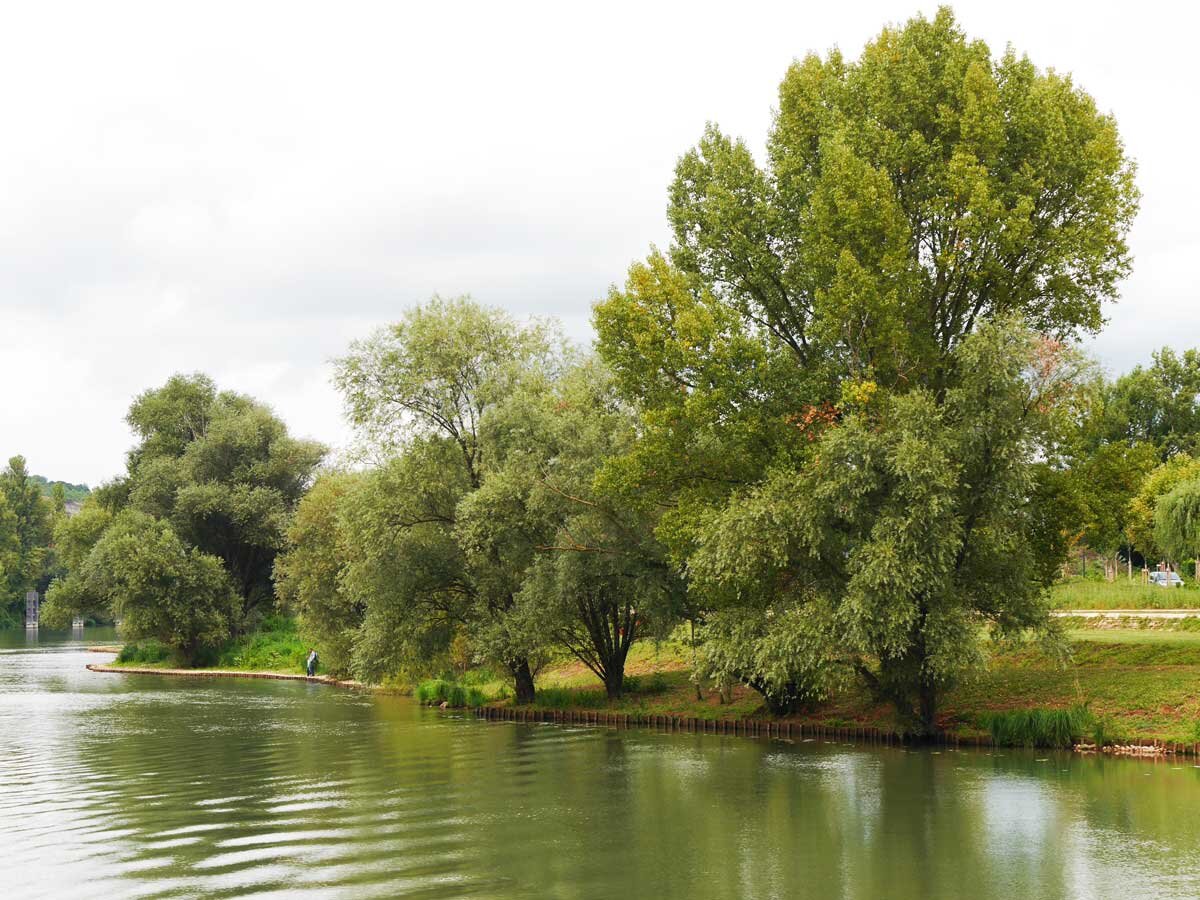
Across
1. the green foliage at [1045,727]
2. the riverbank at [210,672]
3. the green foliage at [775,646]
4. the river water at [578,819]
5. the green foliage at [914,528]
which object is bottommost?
the riverbank at [210,672]

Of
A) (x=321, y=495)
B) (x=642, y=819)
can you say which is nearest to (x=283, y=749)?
(x=642, y=819)

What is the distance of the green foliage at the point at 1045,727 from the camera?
2731cm

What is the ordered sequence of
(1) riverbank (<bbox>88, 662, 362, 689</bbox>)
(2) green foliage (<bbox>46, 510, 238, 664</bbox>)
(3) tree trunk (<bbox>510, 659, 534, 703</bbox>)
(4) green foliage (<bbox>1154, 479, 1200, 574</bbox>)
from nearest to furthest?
(3) tree trunk (<bbox>510, 659, 534, 703</bbox>) < (4) green foliage (<bbox>1154, 479, 1200, 574</bbox>) < (1) riverbank (<bbox>88, 662, 362, 689</bbox>) < (2) green foliage (<bbox>46, 510, 238, 664</bbox>)

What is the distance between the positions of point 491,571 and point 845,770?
54.2ft

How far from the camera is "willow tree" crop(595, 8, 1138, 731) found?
28719mm

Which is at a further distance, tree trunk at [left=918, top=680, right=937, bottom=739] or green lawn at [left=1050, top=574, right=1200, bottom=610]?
green lawn at [left=1050, top=574, right=1200, bottom=610]

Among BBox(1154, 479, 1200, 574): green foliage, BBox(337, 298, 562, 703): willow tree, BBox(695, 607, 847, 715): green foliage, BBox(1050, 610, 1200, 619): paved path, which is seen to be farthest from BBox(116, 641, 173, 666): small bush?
BBox(1154, 479, 1200, 574): green foliage

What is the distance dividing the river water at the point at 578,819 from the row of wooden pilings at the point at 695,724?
136 centimetres

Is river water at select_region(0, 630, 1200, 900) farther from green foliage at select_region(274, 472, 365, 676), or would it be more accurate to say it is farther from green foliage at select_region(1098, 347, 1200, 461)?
green foliage at select_region(1098, 347, 1200, 461)

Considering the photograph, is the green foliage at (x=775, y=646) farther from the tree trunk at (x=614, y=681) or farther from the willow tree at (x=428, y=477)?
the willow tree at (x=428, y=477)

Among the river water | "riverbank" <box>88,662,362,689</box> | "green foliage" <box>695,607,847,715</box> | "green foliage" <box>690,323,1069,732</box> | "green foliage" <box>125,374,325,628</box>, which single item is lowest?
"riverbank" <box>88,662,362,689</box>

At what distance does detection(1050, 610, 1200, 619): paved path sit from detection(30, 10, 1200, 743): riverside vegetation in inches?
60.6

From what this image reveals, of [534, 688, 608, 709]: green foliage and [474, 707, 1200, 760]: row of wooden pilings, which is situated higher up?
[534, 688, 608, 709]: green foliage

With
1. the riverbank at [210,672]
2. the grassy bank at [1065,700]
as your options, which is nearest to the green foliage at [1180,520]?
the grassy bank at [1065,700]
